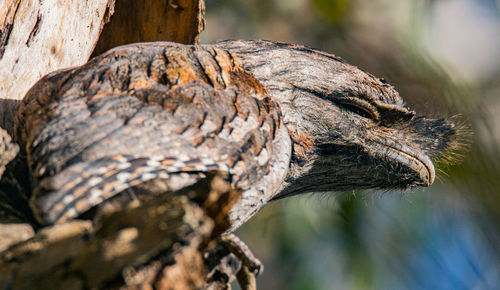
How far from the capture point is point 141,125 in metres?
1.67

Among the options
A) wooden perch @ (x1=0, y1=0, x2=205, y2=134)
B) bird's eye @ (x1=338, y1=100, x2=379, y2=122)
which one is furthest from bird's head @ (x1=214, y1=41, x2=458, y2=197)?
wooden perch @ (x1=0, y1=0, x2=205, y2=134)

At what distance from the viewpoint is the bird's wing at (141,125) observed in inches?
59.5

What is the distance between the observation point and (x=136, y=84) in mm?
1841

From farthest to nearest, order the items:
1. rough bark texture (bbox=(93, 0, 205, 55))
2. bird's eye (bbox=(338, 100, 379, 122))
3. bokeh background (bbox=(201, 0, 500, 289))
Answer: bokeh background (bbox=(201, 0, 500, 289))
rough bark texture (bbox=(93, 0, 205, 55))
bird's eye (bbox=(338, 100, 379, 122))

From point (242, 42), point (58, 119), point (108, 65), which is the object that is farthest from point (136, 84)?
point (242, 42)

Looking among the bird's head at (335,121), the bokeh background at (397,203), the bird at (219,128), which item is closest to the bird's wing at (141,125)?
the bird at (219,128)

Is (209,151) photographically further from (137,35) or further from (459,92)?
(459,92)

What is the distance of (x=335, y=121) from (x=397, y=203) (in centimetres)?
409

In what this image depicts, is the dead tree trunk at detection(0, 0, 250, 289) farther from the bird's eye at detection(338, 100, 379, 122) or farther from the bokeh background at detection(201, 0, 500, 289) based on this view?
the bokeh background at detection(201, 0, 500, 289)

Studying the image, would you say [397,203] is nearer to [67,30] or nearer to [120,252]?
[67,30]

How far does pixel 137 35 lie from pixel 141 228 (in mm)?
2091

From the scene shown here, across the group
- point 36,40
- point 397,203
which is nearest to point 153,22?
point 36,40

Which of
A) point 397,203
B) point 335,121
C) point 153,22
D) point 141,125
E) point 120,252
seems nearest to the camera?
point 120,252

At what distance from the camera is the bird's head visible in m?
2.39
